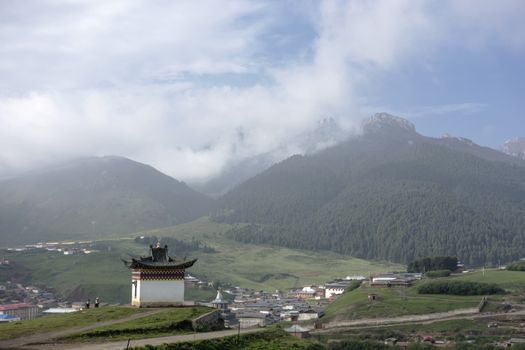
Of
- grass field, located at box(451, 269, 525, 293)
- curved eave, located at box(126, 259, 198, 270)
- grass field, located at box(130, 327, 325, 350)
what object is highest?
curved eave, located at box(126, 259, 198, 270)

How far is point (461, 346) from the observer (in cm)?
9419

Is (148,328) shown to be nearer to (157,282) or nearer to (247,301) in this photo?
(157,282)

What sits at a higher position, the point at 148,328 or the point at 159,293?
the point at 159,293

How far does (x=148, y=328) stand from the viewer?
3797 cm

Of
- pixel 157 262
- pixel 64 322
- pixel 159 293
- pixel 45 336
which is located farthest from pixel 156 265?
pixel 45 336

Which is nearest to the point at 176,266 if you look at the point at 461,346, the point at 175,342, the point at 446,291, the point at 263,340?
the point at 263,340

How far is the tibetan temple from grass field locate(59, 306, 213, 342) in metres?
3.31

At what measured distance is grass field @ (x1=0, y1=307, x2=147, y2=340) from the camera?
3653 centimetres

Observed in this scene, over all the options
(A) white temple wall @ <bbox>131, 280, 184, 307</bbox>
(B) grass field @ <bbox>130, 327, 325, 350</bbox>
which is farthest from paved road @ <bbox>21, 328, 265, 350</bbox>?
(A) white temple wall @ <bbox>131, 280, 184, 307</bbox>

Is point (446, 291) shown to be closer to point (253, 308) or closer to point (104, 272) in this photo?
point (253, 308)

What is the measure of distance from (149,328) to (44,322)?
693 centimetres

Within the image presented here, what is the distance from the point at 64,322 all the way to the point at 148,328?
549 cm

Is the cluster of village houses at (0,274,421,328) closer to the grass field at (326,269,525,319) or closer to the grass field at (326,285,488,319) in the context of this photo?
the grass field at (326,269,525,319)

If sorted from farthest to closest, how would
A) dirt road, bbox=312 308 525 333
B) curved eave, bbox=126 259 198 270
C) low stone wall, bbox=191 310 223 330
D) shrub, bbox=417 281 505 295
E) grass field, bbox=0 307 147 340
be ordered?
shrub, bbox=417 281 505 295
dirt road, bbox=312 308 525 333
curved eave, bbox=126 259 198 270
low stone wall, bbox=191 310 223 330
grass field, bbox=0 307 147 340
